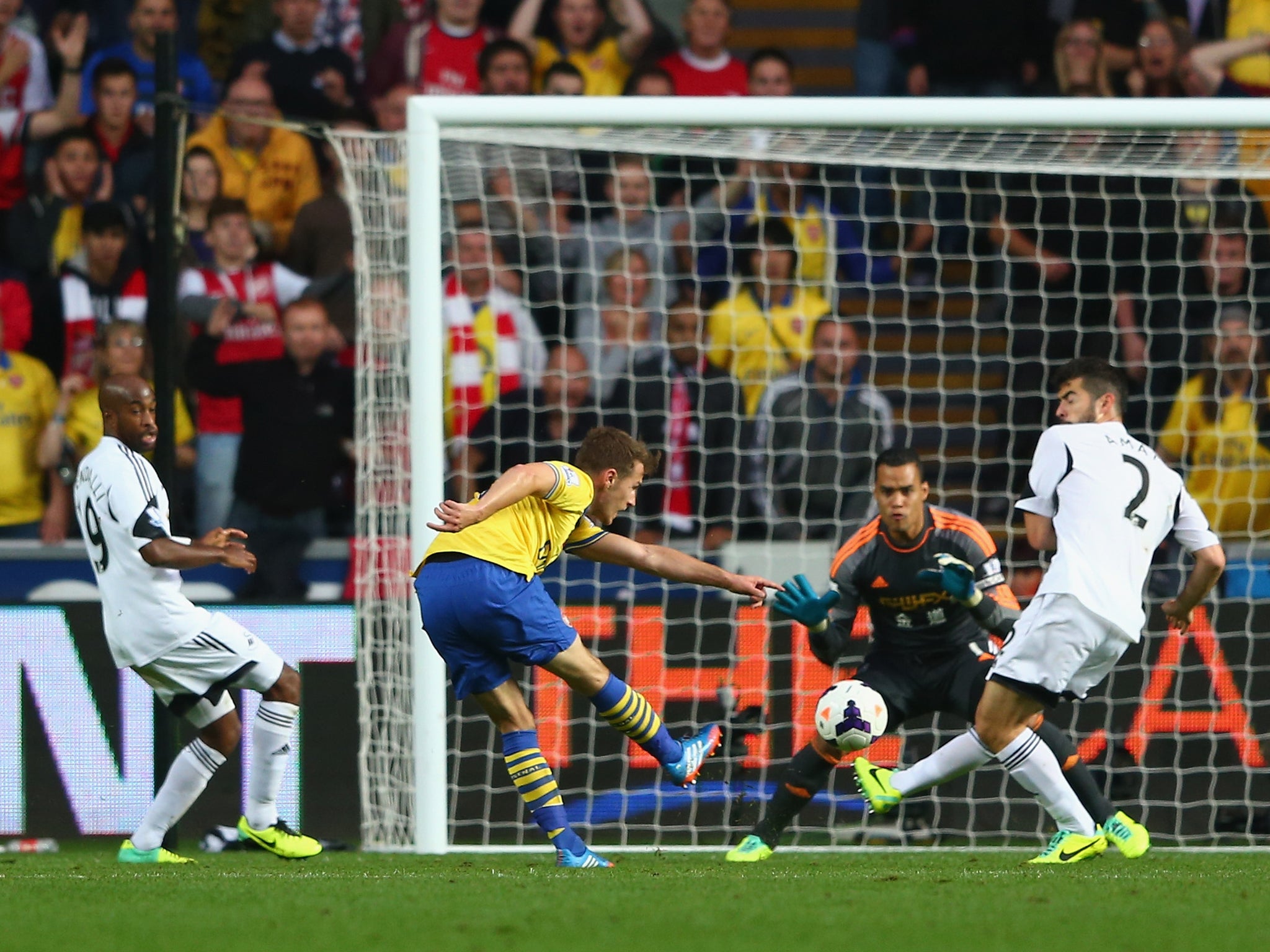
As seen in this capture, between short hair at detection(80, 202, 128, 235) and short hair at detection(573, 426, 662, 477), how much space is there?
4110 mm

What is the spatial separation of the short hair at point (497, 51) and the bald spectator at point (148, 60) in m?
1.64

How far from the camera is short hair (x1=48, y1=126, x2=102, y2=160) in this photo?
982 cm

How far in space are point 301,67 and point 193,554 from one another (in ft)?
16.0

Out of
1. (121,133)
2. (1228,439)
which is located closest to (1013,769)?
(1228,439)

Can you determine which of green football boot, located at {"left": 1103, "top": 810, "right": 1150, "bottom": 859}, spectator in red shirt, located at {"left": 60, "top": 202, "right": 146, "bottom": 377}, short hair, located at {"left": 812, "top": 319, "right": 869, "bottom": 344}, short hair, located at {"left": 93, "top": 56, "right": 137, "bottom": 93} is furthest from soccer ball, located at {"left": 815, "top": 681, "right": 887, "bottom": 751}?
short hair, located at {"left": 93, "top": 56, "right": 137, "bottom": 93}

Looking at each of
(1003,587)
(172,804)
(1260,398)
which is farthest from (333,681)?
(1260,398)

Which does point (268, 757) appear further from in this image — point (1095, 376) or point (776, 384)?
point (776, 384)

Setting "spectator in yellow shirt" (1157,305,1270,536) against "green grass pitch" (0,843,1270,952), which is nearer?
"green grass pitch" (0,843,1270,952)

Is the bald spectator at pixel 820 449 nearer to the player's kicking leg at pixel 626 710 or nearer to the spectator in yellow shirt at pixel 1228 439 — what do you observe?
the spectator in yellow shirt at pixel 1228 439

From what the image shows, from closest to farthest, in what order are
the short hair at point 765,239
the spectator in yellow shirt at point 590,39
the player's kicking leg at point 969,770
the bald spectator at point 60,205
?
1. the player's kicking leg at point 969,770
2. the bald spectator at point 60,205
3. the short hair at point 765,239
4. the spectator in yellow shirt at point 590,39

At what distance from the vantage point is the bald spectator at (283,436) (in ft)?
29.1

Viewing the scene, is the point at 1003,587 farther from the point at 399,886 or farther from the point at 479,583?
the point at 399,886

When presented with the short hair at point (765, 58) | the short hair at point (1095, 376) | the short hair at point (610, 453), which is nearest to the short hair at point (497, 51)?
the short hair at point (765, 58)

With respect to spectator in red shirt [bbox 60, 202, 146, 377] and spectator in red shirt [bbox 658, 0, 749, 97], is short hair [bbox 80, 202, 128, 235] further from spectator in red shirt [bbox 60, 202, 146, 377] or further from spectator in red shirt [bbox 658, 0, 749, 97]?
spectator in red shirt [bbox 658, 0, 749, 97]
